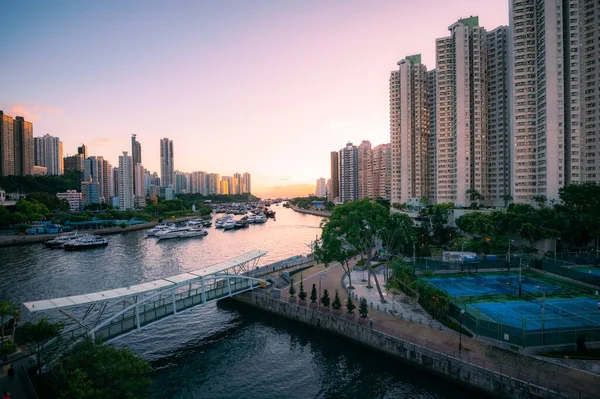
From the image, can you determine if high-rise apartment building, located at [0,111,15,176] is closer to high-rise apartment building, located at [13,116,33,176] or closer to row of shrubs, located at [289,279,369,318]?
high-rise apartment building, located at [13,116,33,176]

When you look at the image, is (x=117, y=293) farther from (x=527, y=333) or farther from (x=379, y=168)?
(x=379, y=168)

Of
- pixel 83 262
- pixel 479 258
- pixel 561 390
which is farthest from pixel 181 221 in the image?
pixel 561 390

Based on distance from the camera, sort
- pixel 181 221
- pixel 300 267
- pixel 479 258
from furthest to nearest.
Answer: pixel 181 221 < pixel 479 258 < pixel 300 267

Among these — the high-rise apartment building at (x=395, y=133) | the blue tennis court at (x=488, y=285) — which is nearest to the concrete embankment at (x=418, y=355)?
the blue tennis court at (x=488, y=285)

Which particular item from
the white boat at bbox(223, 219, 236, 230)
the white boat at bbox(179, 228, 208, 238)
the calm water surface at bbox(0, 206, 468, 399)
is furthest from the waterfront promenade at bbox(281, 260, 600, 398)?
the white boat at bbox(223, 219, 236, 230)

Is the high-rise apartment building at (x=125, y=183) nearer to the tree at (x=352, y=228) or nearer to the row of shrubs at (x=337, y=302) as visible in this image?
the tree at (x=352, y=228)

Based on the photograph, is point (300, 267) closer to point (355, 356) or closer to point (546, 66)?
point (355, 356)

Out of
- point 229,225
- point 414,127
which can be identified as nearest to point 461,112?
point 414,127
